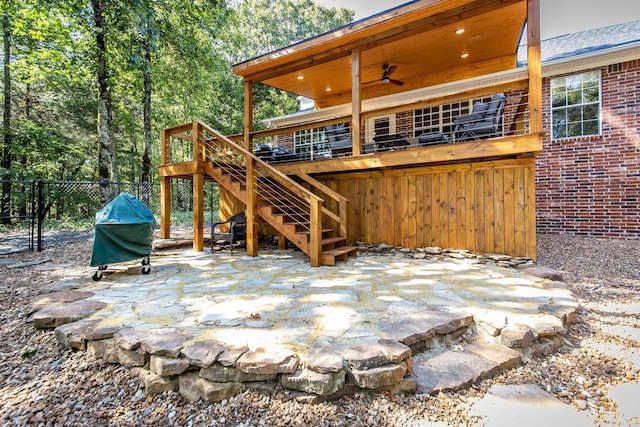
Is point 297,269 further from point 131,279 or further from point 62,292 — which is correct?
point 62,292

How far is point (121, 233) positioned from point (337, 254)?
9.45 feet

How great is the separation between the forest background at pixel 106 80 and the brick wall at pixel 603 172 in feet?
30.8

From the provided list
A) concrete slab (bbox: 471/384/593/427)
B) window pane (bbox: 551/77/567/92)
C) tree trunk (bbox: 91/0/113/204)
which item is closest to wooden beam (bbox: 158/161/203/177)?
tree trunk (bbox: 91/0/113/204)

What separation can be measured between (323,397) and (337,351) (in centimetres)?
28

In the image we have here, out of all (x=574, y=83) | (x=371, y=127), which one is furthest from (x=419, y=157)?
(x=574, y=83)

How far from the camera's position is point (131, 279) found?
3.98 m

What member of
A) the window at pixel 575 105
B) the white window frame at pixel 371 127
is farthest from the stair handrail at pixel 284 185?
the window at pixel 575 105

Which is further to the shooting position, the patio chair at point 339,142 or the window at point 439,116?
the window at point 439,116

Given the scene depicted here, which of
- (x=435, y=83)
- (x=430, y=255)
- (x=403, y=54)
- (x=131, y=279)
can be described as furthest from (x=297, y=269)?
(x=435, y=83)

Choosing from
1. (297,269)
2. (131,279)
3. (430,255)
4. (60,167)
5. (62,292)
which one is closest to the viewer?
(62,292)

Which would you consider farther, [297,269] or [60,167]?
[60,167]

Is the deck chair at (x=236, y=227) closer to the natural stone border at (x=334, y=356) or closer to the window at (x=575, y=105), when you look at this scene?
the natural stone border at (x=334, y=356)

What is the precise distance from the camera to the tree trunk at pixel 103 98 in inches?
275

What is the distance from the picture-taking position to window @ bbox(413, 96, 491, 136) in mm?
7669
